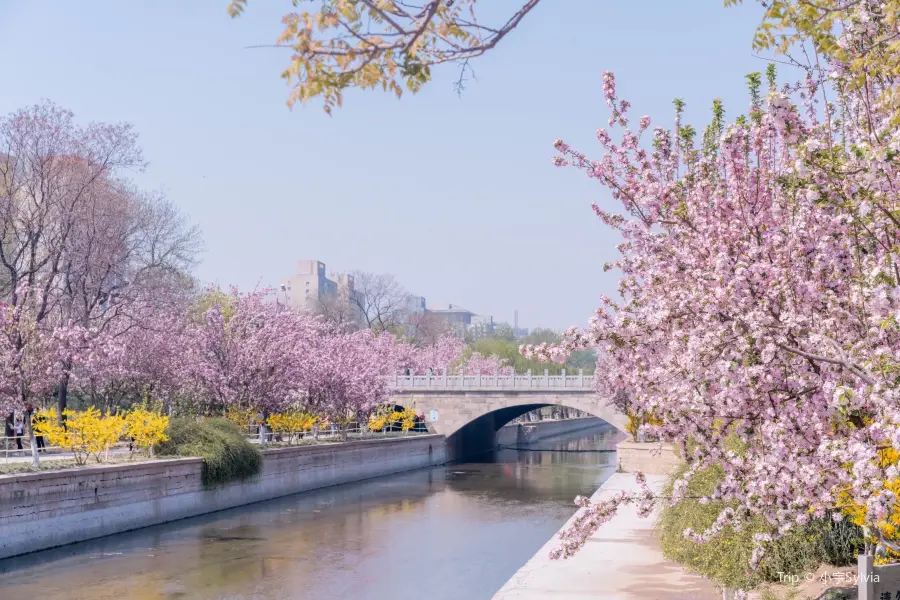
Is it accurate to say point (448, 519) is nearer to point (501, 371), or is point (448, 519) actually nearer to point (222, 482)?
point (222, 482)

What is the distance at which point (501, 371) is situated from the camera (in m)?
89.8

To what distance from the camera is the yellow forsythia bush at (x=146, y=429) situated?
30.3 metres

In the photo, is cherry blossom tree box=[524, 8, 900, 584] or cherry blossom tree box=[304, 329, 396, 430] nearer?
cherry blossom tree box=[524, 8, 900, 584]

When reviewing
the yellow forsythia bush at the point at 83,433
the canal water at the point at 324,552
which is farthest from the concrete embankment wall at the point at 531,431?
the yellow forsythia bush at the point at 83,433

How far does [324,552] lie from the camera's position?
88.8 ft

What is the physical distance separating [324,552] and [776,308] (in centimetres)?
1978

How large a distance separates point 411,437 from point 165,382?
15785 millimetres

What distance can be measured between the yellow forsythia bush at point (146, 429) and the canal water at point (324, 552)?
2544mm

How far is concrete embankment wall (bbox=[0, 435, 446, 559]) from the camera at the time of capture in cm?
2398

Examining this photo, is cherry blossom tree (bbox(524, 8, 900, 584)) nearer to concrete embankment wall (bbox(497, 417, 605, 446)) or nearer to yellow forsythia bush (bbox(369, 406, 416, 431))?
yellow forsythia bush (bbox(369, 406, 416, 431))

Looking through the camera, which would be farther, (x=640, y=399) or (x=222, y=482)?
(x=222, y=482)

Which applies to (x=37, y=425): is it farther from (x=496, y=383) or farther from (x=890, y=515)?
(x=496, y=383)

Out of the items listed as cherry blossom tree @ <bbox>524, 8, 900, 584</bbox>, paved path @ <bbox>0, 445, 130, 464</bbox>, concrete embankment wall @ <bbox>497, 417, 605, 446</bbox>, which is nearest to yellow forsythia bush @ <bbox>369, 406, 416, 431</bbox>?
concrete embankment wall @ <bbox>497, 417, 605, 446</bbox>

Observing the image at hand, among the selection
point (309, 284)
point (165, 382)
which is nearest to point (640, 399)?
point (165, 382)
